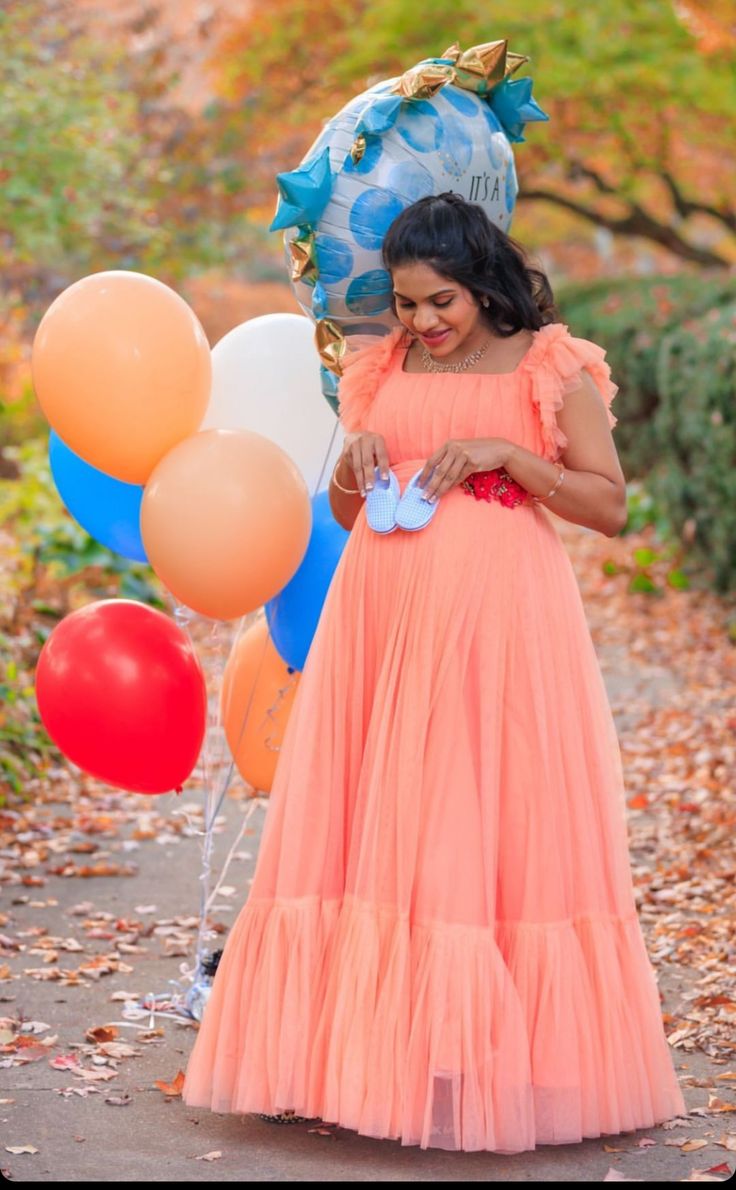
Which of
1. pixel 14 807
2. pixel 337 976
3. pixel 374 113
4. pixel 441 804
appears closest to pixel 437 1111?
pixel 337 976

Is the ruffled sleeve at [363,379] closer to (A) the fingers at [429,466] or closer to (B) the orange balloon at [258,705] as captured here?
(A) the fingers at [429,466]

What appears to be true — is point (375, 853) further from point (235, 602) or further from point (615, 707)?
point (615, 707)

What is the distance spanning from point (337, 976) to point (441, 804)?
41 cm

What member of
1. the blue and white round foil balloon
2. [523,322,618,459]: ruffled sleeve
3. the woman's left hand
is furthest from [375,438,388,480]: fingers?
the blue and white round foil balloon

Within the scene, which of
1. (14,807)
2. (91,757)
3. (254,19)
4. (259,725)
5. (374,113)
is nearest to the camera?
(374,113)

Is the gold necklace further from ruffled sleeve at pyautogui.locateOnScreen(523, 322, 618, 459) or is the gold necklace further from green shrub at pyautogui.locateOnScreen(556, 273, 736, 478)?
green shrub at pyautogui.locateOnScreen(556, 273, 736, 478)

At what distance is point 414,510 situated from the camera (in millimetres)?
3270

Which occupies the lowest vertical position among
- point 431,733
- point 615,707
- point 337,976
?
point 337,976

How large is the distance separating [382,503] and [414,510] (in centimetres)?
8

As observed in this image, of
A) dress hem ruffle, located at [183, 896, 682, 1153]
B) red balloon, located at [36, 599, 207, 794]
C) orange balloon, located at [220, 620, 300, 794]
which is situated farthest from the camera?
orange balloon, located at [220, 620, 300, 794]

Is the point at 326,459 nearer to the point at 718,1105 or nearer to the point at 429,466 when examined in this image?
the point at 429,466

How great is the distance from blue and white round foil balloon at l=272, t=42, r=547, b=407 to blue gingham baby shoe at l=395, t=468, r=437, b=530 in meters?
0.55

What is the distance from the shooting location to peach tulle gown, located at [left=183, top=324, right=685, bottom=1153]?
10.3 ft

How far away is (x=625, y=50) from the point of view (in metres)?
13.0
